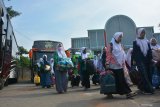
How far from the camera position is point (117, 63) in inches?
403

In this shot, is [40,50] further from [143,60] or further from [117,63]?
[117,63]

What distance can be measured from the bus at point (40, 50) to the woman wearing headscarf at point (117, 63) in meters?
16.9

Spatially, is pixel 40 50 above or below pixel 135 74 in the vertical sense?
above

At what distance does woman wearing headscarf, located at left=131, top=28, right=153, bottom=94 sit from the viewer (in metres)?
10.8

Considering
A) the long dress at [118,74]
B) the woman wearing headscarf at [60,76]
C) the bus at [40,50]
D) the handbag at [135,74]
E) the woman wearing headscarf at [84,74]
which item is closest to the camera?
the long dress at [118,74]

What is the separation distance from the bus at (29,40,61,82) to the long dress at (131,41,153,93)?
53.9 feet

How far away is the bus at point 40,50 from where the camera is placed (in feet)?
89.5

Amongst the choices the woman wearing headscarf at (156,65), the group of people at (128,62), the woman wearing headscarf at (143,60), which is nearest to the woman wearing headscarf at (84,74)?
the group of people at (128,62)

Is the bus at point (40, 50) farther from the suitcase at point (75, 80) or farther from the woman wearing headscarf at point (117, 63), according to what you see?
the woman wearing headscarf at point (117, 63)

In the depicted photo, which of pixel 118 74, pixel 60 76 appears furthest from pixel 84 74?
pixel 118 74

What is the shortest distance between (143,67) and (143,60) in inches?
10.1

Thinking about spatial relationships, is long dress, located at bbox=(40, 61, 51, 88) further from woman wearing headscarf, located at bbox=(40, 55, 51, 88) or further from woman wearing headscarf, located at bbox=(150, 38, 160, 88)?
woman wearing headscarf, located at bbox=(150, 38, 160, 88)

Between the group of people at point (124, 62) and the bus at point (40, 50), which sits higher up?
the bus at point (40, 50)

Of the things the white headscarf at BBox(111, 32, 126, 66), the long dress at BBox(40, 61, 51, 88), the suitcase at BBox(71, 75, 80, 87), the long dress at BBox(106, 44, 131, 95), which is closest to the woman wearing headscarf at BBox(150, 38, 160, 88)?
the white headscarf at BBox(111, 32, 126, 66)
